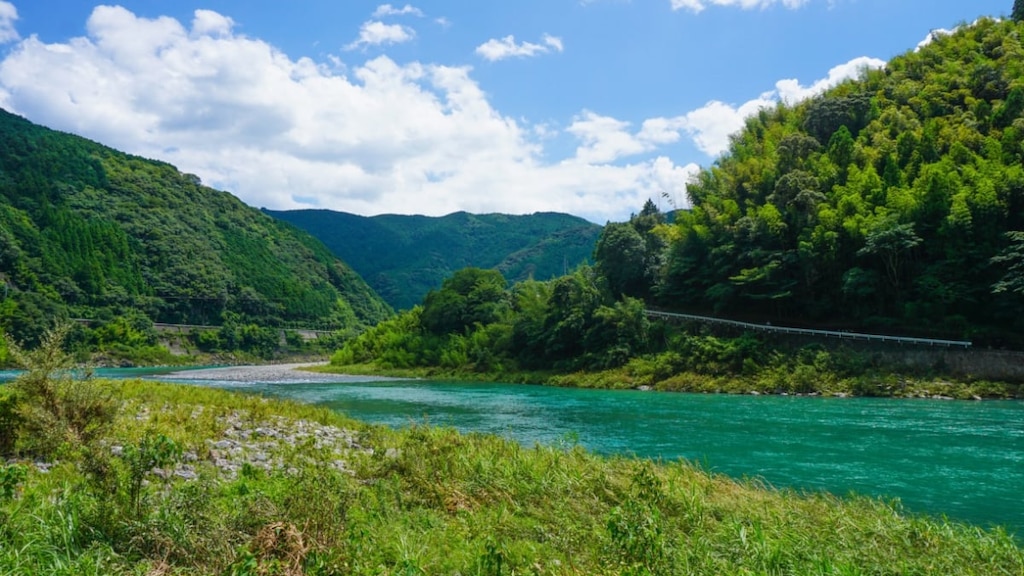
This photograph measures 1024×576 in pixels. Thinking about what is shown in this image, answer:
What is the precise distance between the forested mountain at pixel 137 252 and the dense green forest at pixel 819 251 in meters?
71.0

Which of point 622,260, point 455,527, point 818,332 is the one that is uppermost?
point 622,260

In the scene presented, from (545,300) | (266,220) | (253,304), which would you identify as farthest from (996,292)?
(266,220)

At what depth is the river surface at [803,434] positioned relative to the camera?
11.9 meters

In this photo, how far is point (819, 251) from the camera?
40.0m

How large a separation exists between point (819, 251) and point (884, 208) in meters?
4.65

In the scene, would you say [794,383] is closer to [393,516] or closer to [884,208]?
[884,208]

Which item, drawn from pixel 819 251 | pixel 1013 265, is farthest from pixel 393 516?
pixel 819 251

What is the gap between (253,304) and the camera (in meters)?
128

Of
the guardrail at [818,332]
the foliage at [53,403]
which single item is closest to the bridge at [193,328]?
the guardrail at [818,332]

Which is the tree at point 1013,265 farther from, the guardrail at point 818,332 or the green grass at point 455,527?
the green grass at point 455,527

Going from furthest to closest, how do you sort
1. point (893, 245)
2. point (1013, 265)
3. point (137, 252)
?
point (137, 252), point (893, 245), point (1013, 265)

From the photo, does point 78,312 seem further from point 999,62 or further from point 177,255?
point 999,62

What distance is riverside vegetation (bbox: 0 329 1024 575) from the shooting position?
18.4 feet

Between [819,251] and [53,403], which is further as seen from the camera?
[819,251]
